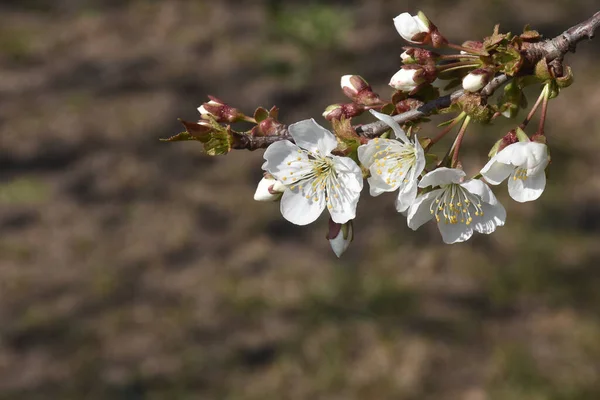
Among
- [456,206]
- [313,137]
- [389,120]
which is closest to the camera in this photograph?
[389,120]

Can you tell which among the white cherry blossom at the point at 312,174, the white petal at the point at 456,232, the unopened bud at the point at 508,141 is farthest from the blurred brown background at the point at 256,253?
the unopened bud at the point at 508,141

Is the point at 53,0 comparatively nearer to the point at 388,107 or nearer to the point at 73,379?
the point at 73,379

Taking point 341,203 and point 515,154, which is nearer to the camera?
point 515,154

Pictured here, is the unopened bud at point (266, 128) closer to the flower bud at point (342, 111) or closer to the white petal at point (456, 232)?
the flower bud at point (342, 111)

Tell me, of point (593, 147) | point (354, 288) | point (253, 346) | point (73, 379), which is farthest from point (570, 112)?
point (73, 379)

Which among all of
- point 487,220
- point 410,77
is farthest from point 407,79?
point 487,220

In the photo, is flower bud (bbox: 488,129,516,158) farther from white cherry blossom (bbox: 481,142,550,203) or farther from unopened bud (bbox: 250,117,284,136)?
unopened bud (bbox: 250,117,284,136)

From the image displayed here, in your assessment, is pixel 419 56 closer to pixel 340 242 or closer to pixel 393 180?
pixel 393 180

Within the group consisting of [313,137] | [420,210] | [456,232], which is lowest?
[456,232]
